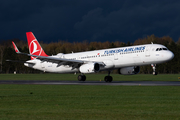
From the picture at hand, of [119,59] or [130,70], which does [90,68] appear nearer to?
[119,59]

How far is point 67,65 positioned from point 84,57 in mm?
3543

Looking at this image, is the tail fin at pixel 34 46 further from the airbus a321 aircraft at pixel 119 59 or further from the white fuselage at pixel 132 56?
the white fuselage at pixel 132 56

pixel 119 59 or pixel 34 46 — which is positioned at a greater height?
pixel 34 46

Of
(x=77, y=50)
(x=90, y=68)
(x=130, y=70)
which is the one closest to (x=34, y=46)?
(x=90, y=68)

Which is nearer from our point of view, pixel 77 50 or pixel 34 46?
pixel 34 46

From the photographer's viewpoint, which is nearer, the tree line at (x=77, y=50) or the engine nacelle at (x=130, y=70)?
the engine nacelle at (x=130, y=70)

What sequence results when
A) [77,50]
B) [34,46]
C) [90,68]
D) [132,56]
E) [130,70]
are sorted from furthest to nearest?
[77,50] → [34,46] → [130,70] → [90,68] → [132,56]

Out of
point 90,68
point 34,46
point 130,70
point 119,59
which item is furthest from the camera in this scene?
point 34,46

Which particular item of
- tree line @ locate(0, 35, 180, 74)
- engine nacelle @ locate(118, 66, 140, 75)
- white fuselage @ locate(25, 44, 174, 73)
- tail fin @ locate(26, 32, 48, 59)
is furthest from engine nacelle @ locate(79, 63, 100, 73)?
tree line @ locate(0, 35, 180, 74)

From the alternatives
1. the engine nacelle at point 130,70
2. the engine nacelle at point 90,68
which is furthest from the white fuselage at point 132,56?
the engine nacelle at point 130,70

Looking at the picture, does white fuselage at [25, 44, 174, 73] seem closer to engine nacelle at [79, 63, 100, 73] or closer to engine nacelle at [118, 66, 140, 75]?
engine nacelle at [79, 63, 100, 73]

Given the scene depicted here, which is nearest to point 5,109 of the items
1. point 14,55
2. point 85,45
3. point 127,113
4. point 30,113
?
point 30,113

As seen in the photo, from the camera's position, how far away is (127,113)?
548 inches

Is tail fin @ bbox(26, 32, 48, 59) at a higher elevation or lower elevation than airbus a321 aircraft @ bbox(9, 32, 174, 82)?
higher
